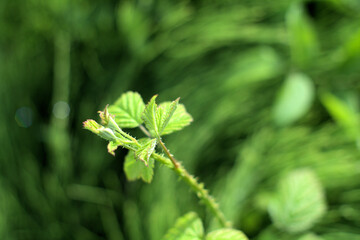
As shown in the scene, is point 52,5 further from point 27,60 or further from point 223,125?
point 223,125

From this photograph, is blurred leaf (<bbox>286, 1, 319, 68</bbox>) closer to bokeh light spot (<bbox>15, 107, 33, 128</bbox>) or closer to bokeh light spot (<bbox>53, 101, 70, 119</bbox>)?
bokeh light spot (<bbox>53, 101, 70, 119</bbox>)

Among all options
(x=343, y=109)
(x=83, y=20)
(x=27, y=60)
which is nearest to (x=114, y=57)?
(x=83, y=20)

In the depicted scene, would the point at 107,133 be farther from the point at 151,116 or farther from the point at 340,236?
the point at 340,236

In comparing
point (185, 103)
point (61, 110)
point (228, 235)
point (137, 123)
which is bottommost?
point (228, 235)

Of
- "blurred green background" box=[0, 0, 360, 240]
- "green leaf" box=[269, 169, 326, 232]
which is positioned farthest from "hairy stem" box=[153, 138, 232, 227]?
"blurred green background" box=[0, 0, 360, 240]

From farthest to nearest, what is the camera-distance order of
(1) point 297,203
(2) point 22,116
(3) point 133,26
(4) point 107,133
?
1. (2) point 22,116
2. (3) point 133,26
3. (1) point 297,203
4. (4) point 107,133

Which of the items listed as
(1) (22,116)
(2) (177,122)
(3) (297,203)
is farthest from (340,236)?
(1) (22,116)
